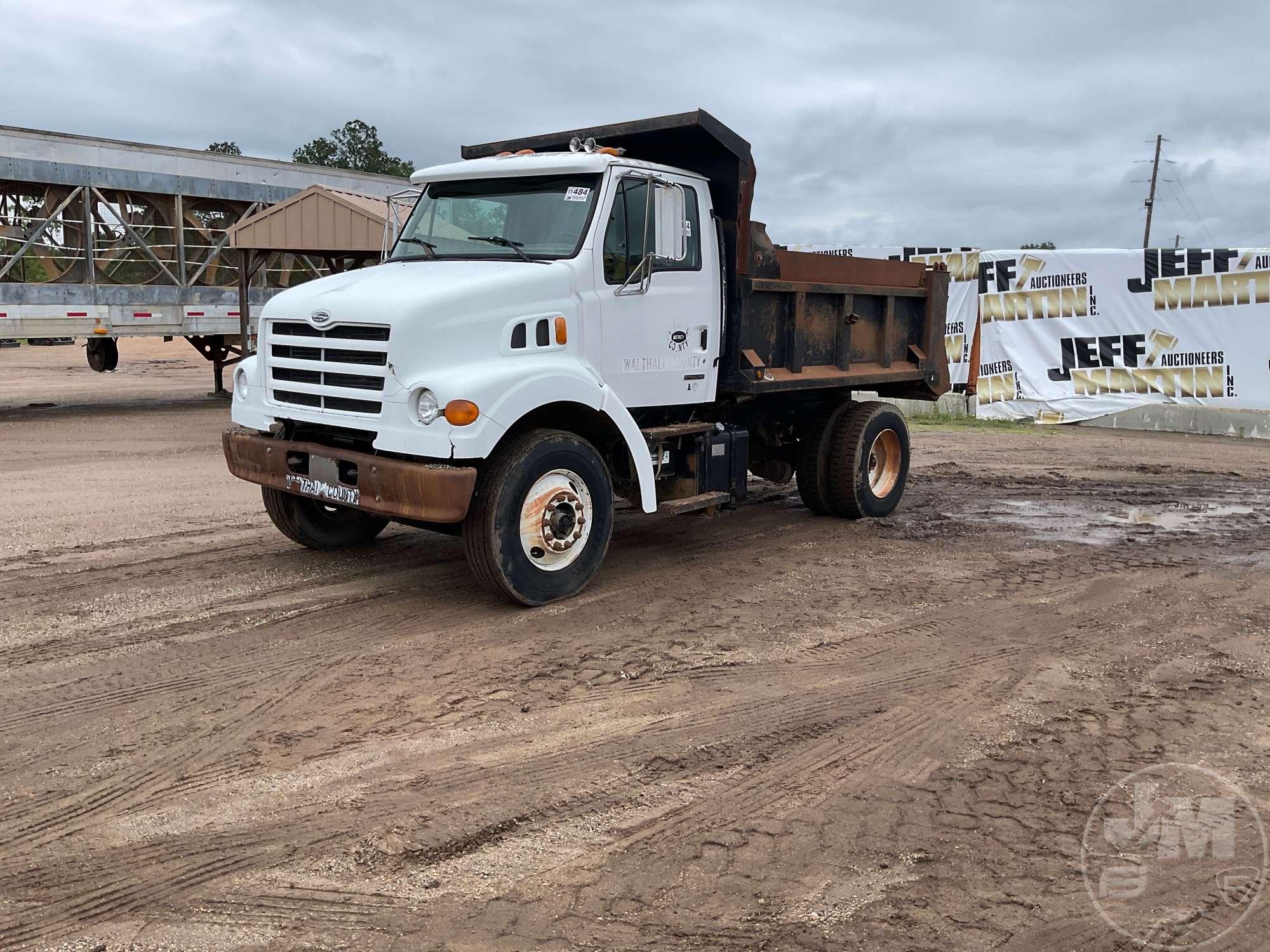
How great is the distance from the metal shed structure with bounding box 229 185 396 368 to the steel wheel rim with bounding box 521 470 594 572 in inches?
384

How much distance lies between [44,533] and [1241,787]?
7.97 meters

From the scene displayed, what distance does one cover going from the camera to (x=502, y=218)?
7.04 metres

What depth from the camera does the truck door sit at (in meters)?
6.82

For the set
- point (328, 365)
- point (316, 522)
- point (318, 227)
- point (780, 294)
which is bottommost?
point (316, 522)

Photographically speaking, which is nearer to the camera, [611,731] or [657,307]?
[611,731]

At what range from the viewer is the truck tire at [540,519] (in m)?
6.10

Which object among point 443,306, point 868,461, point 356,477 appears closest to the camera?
point 443,306

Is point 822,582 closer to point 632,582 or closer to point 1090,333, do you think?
point 632,582

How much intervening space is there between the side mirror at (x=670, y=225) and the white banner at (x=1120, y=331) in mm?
11503

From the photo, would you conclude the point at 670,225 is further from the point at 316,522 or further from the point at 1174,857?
the point at 1174,857

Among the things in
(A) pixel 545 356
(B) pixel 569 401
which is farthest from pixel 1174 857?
(A) pixel 545 356

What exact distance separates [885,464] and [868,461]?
1.50 feet

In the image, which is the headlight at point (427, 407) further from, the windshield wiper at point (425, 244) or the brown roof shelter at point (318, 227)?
the brown roof shelter at point (318, 227)

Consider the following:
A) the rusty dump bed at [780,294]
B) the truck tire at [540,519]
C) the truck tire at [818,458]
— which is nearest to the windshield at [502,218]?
the rusty dump bed at [780,294]
